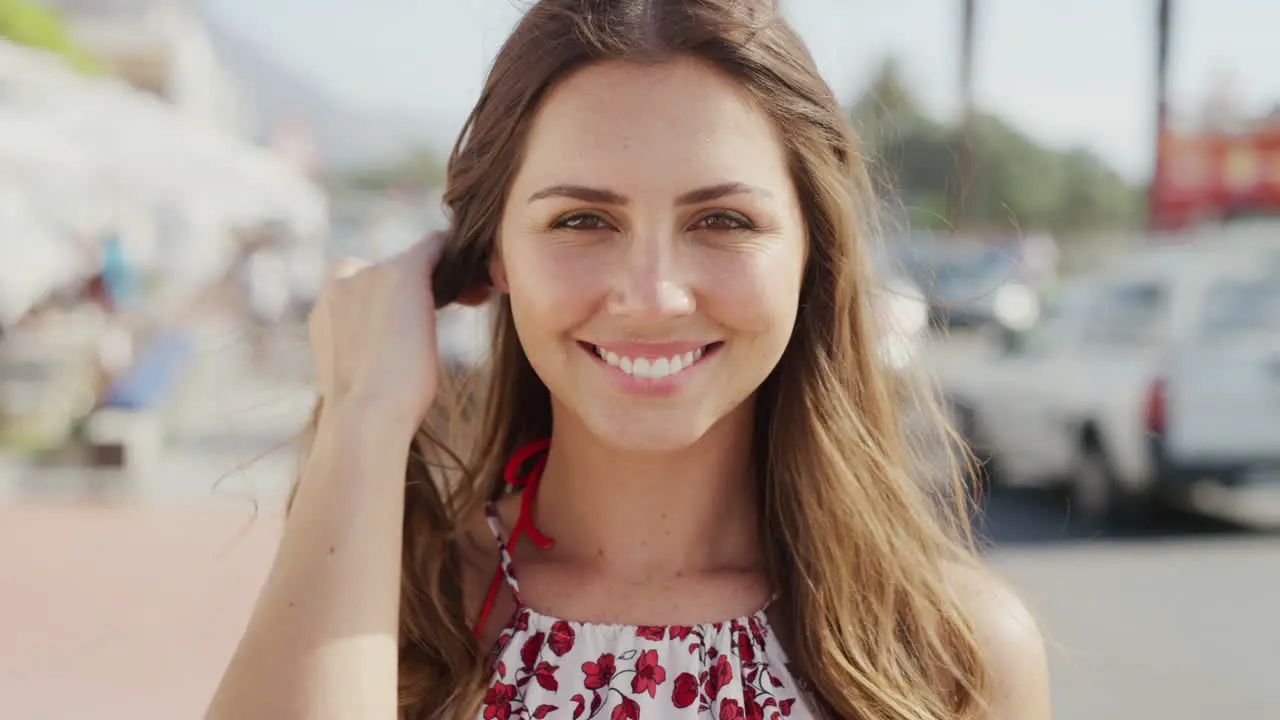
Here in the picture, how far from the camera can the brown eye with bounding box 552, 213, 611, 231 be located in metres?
1.76

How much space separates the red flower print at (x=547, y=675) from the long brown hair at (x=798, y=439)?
0.08 meters

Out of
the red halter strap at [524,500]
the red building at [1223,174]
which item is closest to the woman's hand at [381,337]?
the red halter strap at [524,500]

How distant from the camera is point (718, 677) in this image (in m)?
1.82

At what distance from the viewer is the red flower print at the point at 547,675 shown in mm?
1805

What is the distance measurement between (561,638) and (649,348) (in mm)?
445

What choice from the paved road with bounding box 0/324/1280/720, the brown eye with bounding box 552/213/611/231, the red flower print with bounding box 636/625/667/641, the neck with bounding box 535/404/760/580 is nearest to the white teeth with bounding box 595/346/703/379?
the brown eye with bounding box 552/213/611/231

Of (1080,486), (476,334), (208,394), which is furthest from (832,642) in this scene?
(208,394)

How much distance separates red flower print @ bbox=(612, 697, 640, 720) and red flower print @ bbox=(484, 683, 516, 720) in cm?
14

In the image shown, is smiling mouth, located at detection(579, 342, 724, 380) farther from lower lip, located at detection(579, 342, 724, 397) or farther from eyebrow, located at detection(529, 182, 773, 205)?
eyebrow, located at detection(529, 182, 773, 205)

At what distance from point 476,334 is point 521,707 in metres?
1.04

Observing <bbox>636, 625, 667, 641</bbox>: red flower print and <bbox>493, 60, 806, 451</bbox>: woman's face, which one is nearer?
<bbox>493, 60, 806, 451</bbox>: woman's face

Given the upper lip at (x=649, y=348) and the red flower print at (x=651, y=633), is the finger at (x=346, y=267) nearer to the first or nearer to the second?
the upper lip at (x=649, y=348)

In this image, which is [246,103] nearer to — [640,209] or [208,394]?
[208,394]

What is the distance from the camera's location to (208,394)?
46.5ft
